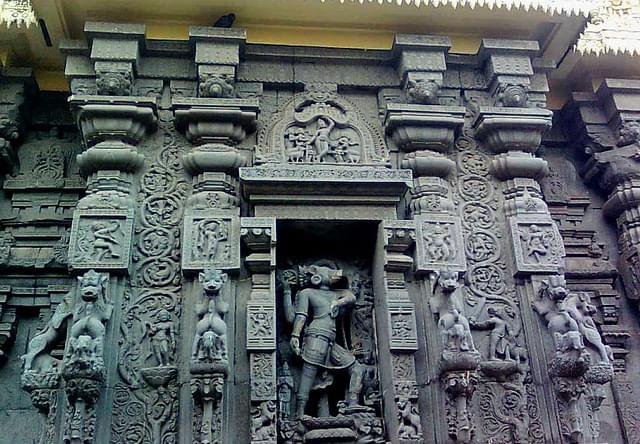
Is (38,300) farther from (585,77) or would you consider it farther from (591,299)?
(585,77)

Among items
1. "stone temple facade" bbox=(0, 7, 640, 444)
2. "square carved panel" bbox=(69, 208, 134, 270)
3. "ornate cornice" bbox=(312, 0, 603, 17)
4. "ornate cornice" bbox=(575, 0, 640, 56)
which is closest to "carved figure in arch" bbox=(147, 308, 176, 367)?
"stone temple facade" bbox=(0, 7, 640, 444)

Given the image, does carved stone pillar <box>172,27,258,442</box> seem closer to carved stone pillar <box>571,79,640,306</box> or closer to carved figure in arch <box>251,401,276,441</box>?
carved figure in arch <box>251,401,276,441</box>

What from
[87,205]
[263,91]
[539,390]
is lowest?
[539,390]

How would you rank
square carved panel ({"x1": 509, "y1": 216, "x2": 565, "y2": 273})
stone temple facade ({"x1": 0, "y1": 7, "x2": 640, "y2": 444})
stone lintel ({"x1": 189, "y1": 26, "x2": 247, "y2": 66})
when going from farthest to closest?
stone lintel ({"x1": 189, "y1": 26, "x2": 247, "y2": 66}), square carved panel ({"x1": 509, "y1": 216, "x2": 565, "y2": 273}), stone temple facade ({"x1": 0, "y1": 7, "x2": 640, "y2": 444})

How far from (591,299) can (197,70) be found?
197 inches

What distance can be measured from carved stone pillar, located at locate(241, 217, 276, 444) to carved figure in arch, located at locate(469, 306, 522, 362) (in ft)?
6.33

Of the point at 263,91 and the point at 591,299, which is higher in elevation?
the point at 263,91

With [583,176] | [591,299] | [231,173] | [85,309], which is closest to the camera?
[85,309]

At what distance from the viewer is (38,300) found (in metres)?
7.36

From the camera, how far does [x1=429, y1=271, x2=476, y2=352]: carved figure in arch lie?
20.7 feet

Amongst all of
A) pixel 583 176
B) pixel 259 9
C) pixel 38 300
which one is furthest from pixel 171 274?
pixel 583 176

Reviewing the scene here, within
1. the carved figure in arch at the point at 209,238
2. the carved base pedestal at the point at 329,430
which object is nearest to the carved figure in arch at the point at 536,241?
the carved base pedestal at the point at 329,430

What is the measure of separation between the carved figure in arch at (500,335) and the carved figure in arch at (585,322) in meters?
0.57

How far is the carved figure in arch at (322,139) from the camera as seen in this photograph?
7527mm
